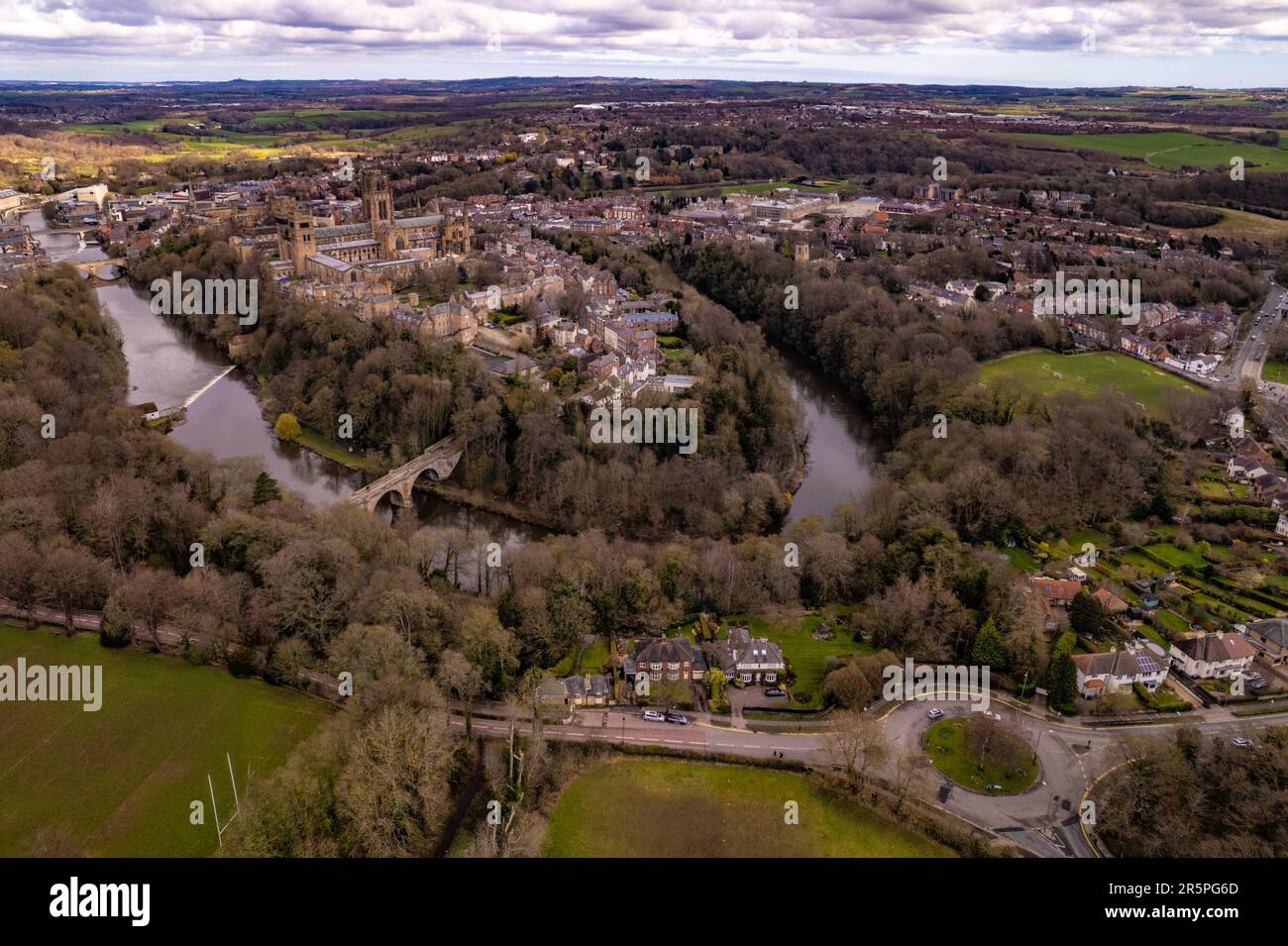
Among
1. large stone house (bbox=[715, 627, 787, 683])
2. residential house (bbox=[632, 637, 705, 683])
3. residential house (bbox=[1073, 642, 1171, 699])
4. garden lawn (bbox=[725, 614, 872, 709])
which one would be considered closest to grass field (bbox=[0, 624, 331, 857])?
residential house (bbox=[632, 637, 705, 683])

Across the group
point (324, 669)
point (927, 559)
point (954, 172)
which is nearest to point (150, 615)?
point (324, 669)

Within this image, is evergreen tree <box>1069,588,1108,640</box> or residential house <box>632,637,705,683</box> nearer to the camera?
residential house <box>632,637,705,683</box>

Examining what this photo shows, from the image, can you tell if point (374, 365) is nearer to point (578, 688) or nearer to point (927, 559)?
point (578, 688)
